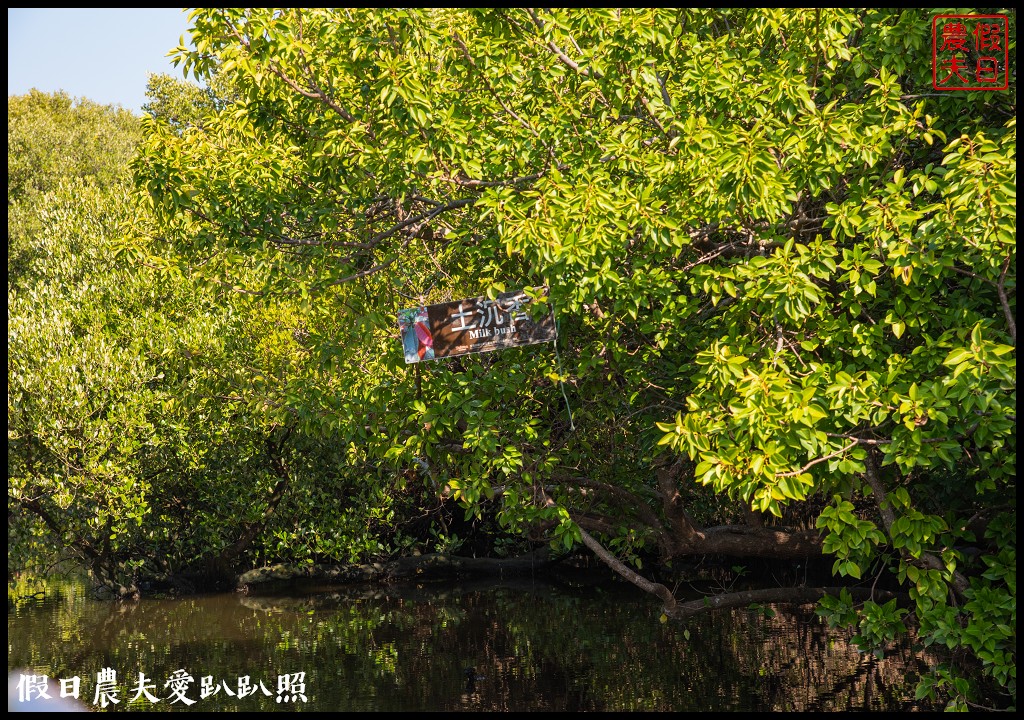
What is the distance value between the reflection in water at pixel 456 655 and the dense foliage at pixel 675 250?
6.00 feet

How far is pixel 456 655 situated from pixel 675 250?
26.8ft

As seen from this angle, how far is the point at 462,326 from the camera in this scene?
7.54 meters

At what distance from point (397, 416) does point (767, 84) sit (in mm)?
4576

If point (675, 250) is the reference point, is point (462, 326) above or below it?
below

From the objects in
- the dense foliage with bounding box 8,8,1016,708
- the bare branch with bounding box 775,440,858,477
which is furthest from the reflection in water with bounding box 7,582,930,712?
the bare branch with bounding box 775,440,858,477

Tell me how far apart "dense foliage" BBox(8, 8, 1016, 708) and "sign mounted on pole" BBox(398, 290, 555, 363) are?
0.38 meters

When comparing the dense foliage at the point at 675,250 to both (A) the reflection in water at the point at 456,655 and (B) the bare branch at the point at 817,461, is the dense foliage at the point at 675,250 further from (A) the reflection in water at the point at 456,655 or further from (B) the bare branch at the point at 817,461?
(A) the reflection in water at the point at 456,655

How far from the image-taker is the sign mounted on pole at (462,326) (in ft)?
24.6

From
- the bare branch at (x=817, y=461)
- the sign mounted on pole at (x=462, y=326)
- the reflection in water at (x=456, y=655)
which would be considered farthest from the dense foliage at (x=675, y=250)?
the reflection in water at (x=456, y=655)

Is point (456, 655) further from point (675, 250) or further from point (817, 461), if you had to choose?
point (817, 461)

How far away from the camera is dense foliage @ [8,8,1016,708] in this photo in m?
6.34

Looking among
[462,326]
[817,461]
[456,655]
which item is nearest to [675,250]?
[462,326]

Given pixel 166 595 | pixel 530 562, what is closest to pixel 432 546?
pixel 530 562

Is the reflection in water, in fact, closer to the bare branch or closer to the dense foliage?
the dense foliage
